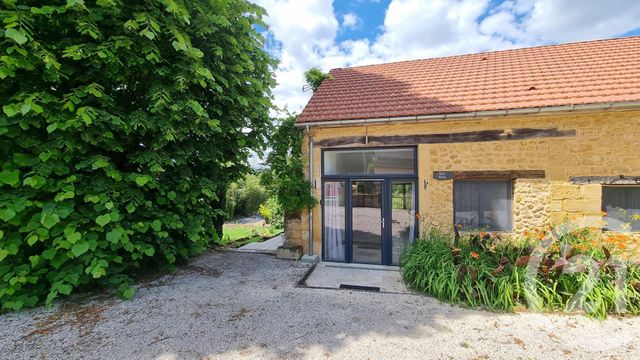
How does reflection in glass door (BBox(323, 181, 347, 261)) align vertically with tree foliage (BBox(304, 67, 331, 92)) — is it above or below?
below

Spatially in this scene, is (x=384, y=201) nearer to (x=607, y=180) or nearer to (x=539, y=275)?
(x=539, y=275)

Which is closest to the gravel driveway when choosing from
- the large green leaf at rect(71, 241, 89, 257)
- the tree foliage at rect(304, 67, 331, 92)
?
the large green leaf at rect(71, 241, 89, 257)

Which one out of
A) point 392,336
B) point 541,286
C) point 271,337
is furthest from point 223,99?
point 541,286

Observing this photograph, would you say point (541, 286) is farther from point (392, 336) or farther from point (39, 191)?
point (39, 191)

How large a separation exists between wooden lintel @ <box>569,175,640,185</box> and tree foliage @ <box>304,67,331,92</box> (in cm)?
666

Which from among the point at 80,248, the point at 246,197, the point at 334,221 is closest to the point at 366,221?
the point at 334,221

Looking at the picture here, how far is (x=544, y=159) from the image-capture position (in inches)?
208

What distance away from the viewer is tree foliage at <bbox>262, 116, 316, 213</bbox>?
614cm

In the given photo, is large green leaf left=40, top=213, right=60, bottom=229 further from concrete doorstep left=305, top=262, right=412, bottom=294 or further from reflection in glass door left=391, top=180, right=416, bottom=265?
reflection in glass door left=391, top=180, right=416, bottom=265

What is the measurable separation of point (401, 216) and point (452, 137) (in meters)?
2.06

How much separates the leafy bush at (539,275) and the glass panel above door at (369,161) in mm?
1979

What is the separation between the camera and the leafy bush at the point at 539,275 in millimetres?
3793

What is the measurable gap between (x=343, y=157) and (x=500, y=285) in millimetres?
3859

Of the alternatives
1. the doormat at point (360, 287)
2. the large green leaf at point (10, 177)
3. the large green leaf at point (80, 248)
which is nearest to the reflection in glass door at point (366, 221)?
the doormat at point (360, 287)
